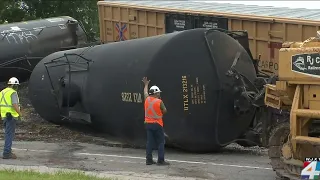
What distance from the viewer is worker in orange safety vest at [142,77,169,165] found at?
35.2 ft

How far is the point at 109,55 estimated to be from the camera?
12.6 m

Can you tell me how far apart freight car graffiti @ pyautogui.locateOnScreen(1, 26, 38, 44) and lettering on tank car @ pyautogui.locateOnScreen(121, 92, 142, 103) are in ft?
22.7

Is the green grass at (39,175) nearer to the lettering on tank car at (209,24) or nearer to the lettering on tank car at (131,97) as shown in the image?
the lettering on tank car at (131,97)

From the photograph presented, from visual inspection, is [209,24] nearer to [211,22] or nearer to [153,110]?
[211,22]

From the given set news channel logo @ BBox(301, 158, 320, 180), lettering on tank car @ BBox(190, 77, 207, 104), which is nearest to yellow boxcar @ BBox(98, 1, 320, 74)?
lettering on tank car @ BBox(190, 77, 207, 104)

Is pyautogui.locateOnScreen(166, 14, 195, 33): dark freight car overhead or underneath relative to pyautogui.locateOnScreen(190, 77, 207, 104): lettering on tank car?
overhead

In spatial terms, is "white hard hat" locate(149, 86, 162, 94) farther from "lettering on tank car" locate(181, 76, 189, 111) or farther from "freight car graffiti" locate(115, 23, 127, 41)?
"freight car graffiti" locate(115, 23, 127, 41)

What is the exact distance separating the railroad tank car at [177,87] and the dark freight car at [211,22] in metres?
5.86

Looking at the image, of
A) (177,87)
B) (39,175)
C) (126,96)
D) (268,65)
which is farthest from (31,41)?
(39,175)

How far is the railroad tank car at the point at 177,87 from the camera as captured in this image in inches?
443

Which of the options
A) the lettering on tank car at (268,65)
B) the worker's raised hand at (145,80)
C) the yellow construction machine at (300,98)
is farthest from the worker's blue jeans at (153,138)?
the lettering on tank car at (268,65)

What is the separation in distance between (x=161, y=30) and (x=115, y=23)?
3.23 metres

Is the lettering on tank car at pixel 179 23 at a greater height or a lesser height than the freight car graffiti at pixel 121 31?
greater

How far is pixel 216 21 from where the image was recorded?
1833 centimetres
